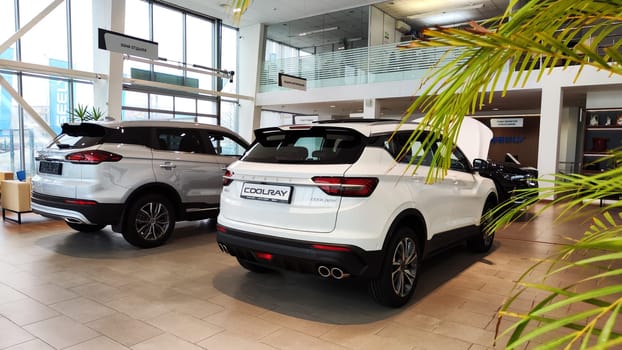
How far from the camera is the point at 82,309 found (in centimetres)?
300

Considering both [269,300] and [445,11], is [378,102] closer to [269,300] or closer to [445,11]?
[445,11]

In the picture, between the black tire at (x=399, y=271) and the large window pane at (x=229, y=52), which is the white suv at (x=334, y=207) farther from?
the large window pane at (x=229, y=52)

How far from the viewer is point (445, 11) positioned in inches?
548

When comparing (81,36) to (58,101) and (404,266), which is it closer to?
(58,101)

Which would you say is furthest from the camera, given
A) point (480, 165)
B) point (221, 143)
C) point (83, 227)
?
point (221, 143)

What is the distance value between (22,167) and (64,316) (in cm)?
910

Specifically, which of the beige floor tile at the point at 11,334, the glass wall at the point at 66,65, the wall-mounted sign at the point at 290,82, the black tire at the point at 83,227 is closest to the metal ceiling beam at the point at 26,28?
the glass wall at the point at 66,65

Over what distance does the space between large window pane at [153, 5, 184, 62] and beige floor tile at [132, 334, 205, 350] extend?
38.7 ft

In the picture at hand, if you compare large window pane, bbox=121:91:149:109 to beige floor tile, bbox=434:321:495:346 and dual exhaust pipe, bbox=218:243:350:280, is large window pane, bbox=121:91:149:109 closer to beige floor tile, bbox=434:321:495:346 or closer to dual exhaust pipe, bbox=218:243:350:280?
dual exhaust pipe, bbox=218:243:350:280

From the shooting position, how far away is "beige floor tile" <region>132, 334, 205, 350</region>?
8.10ft

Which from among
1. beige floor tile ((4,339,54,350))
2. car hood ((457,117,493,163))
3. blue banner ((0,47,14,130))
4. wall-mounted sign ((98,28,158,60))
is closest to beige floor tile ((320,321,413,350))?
beige floor tile ((4,339,54,350))

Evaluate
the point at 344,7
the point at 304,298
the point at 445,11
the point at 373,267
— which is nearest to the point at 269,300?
the point at 304,298

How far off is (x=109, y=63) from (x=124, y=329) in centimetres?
892

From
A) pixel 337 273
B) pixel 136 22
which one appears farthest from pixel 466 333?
pixel 136 22
